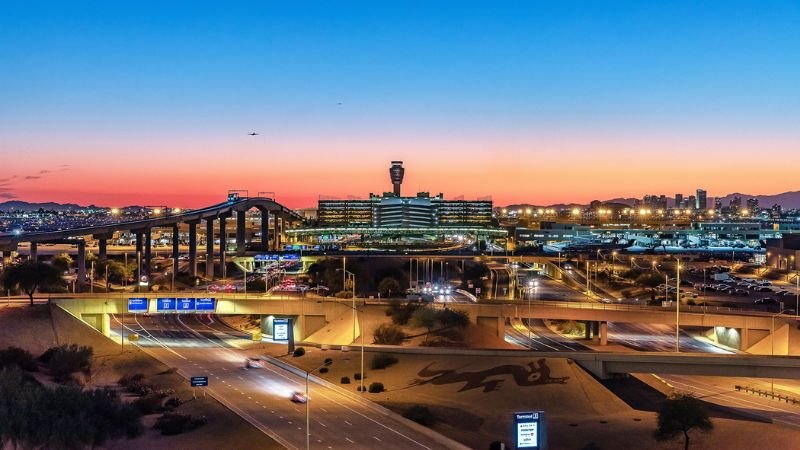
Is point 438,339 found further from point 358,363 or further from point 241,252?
point 241,252

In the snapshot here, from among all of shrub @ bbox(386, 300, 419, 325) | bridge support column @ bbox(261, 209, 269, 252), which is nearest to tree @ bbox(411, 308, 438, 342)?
shrub @ bbox(386, 300, 419, 325)

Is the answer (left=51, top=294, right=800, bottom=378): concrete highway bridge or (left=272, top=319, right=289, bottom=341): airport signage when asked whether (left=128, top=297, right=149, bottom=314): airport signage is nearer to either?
(left=51, top=294, right=800, bottom=378): concrete highway bridge

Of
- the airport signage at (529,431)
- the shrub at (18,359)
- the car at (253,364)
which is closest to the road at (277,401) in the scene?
the car at (253,364)

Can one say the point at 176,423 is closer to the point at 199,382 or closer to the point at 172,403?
the point at 172,403

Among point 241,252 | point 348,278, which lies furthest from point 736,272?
point 241,252

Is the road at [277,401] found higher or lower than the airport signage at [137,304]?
lower

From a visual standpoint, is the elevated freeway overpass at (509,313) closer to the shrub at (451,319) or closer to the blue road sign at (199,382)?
the shrub at (451,319)
